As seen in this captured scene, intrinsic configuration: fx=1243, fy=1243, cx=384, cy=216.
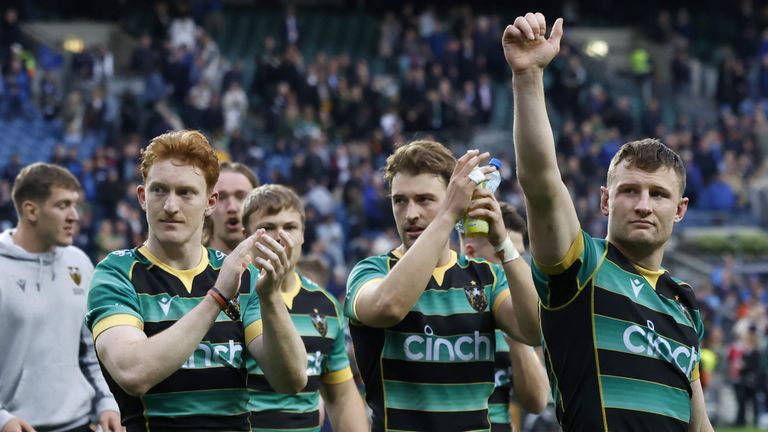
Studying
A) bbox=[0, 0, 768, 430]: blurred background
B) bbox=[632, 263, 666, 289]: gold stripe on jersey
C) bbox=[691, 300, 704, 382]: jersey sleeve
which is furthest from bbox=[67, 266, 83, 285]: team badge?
bbox=[0, 0, 768, 430]: blurred background

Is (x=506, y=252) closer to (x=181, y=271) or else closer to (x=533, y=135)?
(x=533, y=135)

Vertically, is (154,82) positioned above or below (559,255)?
above

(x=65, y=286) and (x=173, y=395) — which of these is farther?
(x=65, y=286)

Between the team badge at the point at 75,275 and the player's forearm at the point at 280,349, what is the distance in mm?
2330

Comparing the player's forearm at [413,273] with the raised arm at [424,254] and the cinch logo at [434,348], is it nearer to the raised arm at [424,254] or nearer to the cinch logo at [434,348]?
the raised arm at [424,254]

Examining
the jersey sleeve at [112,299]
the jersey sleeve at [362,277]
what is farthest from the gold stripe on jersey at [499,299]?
the jersey sleeve at [112,299]

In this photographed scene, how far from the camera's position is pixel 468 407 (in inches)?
A: 216

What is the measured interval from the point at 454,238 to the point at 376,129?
19.6 ft

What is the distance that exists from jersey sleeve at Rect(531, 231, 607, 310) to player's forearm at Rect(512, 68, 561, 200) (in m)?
0.37

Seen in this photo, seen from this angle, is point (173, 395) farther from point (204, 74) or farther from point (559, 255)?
point (204, 74)

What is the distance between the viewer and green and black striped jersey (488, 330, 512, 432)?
6.55 meters

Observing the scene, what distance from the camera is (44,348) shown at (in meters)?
6.58

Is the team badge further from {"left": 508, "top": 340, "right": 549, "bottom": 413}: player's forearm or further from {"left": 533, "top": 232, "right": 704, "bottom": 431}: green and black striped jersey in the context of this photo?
{"left": 533, "top": 232, "right": 704, "bottom": 431}: green and black striped jersey

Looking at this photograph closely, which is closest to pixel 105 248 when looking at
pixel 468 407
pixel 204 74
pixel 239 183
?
pixel 204 74
